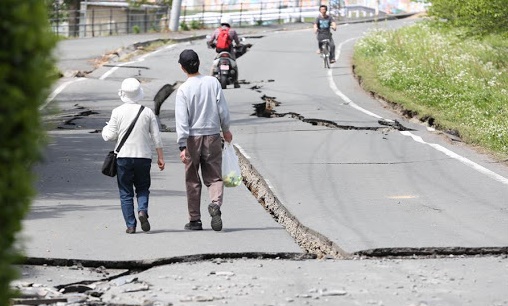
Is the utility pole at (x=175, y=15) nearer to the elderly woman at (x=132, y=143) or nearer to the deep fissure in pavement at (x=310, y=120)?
the deep fissure in pavement at (x=310, y=120)

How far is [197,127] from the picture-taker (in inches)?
411

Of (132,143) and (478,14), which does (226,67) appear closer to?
(478,14)

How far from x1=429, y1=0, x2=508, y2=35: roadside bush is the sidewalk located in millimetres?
13824

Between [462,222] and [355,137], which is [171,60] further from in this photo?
[462,222]

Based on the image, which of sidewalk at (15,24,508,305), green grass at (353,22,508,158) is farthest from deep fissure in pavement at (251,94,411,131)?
sidewalk at (15,24,508,305)

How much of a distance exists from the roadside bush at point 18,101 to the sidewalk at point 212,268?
2832mm

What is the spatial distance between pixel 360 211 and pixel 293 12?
51.1m

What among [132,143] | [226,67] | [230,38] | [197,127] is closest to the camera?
[132,143]

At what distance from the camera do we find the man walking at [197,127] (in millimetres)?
10375

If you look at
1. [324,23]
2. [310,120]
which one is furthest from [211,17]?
[310,120]

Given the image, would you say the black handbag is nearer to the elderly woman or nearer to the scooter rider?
the elderly woman

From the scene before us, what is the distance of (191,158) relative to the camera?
10.5 meters

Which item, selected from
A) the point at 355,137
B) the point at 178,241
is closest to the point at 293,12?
the point at 355,137

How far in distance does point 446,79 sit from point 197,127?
52.1 ft
